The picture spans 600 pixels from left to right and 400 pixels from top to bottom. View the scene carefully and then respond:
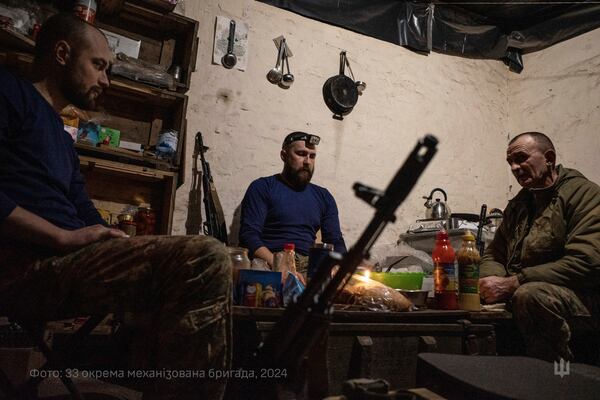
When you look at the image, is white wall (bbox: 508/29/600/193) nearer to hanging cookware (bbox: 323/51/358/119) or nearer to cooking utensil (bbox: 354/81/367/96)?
cooking utensil (bbox: 354/81/367/96)

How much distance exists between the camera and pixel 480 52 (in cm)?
465

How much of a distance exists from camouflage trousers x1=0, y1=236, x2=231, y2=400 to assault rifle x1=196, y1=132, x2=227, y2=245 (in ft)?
5.77

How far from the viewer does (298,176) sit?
3320 mm

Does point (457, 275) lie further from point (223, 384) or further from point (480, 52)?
point (480, 52)

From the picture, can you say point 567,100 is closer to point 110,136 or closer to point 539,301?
→ point 539,301

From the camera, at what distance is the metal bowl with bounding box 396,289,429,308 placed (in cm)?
189

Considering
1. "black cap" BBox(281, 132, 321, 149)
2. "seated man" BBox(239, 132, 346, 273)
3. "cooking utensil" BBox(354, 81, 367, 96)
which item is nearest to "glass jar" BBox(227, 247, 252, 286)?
"seated man" BBox(239, 132, 346, 273)

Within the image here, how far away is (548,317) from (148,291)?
5.62ft

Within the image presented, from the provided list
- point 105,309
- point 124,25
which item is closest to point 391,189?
point 105,309

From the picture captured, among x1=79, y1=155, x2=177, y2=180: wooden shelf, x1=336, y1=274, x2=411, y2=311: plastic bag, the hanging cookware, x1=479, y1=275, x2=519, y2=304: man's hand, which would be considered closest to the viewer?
x1=336, y1=274, x2=411, y2=311: plastic bag

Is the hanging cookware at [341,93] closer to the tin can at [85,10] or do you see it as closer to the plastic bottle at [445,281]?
the tin can at [85,10]

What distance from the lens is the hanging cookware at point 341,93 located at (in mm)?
3953

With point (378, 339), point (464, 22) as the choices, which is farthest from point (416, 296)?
point (464, 22)

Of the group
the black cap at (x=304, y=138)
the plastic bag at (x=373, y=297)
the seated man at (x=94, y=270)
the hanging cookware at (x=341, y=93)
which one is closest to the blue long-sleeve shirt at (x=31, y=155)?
the seated man at (x=94, y=270)
